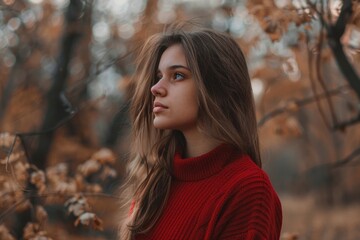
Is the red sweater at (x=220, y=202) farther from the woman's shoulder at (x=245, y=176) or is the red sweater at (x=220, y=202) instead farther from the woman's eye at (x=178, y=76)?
the woman's eye at (x=178, y=76)

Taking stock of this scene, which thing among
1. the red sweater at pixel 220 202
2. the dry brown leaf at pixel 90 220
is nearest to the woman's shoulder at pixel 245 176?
the red sweater at pixel 220 202

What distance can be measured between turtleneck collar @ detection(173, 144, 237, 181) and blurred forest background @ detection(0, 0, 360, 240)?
2.99 ft

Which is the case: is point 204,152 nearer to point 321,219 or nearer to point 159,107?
point 159,107

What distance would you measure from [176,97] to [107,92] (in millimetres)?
3584

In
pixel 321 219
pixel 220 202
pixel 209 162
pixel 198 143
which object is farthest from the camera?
pixel 321 219

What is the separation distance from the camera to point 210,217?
2.31 metres

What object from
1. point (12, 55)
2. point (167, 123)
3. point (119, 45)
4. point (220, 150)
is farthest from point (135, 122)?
point (12, 55)

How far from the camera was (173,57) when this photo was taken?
103 inches

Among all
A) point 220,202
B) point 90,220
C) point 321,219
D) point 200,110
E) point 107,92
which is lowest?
point 321,219

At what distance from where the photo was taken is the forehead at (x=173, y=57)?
258 centimetres

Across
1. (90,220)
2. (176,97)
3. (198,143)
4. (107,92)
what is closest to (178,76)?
(176,97)

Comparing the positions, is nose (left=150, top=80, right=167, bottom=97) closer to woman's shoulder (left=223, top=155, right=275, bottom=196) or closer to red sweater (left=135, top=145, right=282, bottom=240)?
red sweater (left=135, top=145, right=282, bottom=240)

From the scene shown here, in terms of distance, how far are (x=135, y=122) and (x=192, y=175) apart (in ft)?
1.93

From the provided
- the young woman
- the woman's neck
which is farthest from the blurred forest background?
the woman's neck
